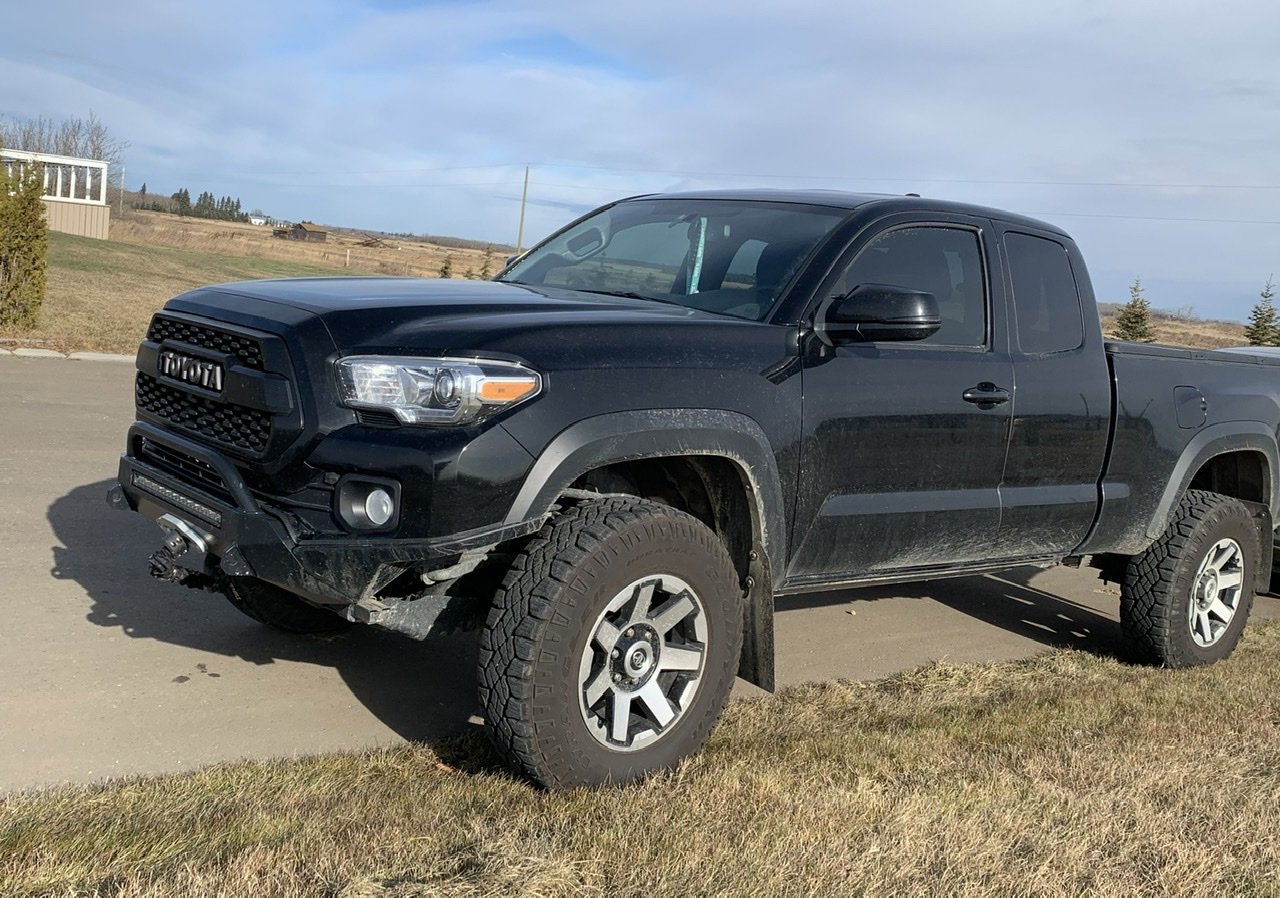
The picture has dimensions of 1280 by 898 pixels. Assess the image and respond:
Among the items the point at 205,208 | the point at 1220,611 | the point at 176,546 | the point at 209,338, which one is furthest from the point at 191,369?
the point at 205,208

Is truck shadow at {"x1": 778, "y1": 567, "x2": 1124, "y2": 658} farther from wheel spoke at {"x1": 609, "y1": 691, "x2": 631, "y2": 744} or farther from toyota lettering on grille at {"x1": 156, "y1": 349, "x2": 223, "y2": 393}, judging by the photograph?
toyota lettering on grille at {"x1": 156, "y1": 349, "x2": 223, "y2": 393}

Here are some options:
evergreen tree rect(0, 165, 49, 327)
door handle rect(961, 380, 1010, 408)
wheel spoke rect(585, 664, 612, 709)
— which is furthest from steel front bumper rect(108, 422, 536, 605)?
evergreen tree rect(0, 165, 49, 327)

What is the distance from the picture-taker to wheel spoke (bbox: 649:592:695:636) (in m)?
3.85

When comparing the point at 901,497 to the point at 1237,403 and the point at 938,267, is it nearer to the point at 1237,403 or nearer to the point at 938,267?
the point at 938,267

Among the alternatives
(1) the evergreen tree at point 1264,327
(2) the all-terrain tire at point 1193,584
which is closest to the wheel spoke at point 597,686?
(2) the all-terrain tire at point 1193,584

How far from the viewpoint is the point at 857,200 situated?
16.1 ft

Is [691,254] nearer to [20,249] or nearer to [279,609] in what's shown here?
[279,609]

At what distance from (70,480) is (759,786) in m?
5.24

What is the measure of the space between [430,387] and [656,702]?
1261 mm

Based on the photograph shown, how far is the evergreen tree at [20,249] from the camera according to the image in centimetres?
1406

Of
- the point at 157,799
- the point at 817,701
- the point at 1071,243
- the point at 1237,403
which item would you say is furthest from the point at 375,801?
the point at 1237,403

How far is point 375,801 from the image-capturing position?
355 cm

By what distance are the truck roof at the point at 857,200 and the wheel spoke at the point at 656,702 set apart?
2072 millimetres

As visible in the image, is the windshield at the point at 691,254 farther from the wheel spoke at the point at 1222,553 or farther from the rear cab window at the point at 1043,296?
the wheel spoke at the point at 1222,553
